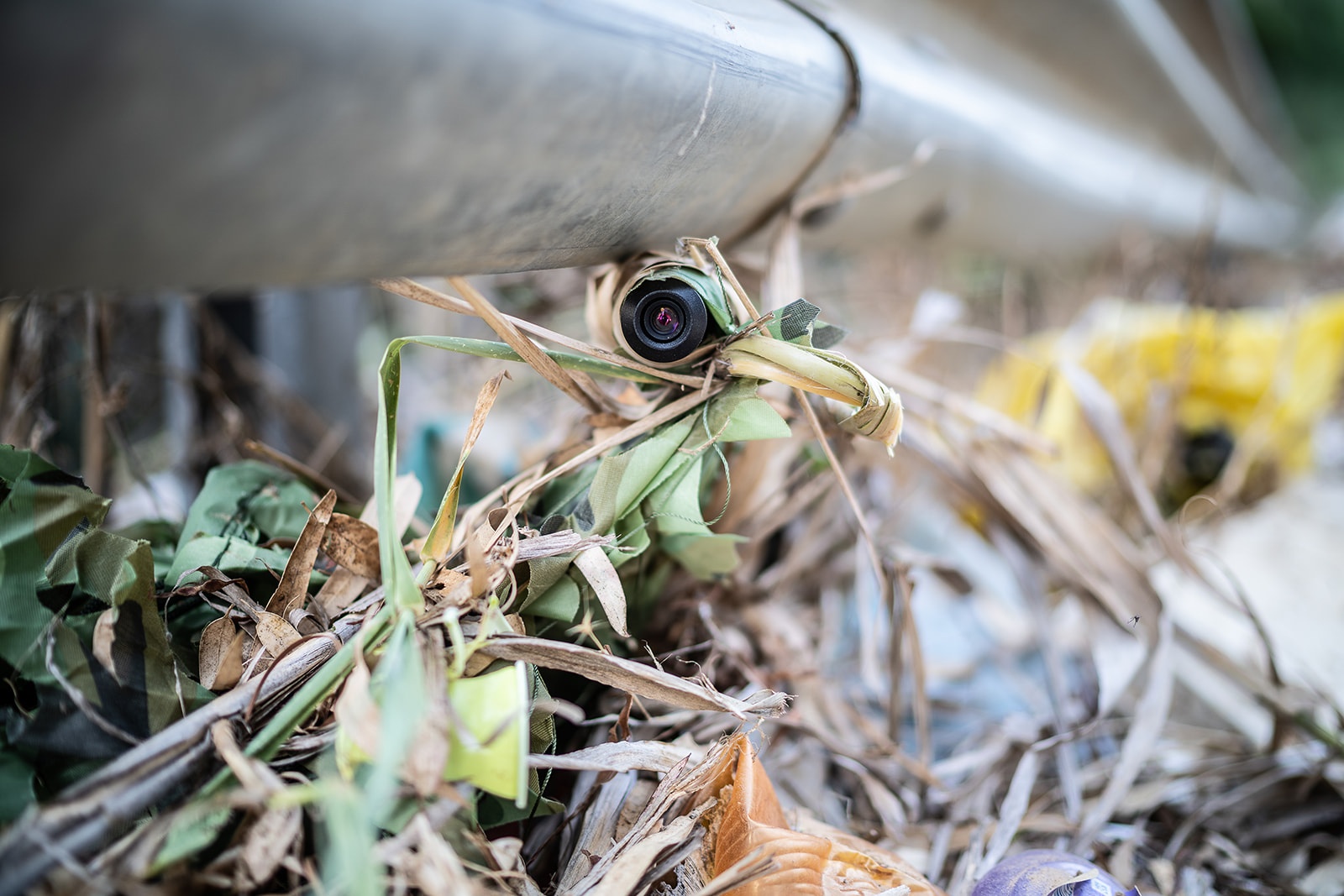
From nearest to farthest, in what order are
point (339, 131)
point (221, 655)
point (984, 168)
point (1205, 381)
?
point (339, 131), point (221, 655), point (984, 168), point (1205, 381)

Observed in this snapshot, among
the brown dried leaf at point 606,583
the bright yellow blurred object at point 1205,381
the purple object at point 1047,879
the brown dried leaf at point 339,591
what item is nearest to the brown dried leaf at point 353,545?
the brown dried leaf at point 339,591

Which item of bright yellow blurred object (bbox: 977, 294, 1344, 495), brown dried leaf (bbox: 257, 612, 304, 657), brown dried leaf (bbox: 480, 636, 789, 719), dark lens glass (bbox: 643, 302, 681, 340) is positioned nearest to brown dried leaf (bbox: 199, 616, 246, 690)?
brown dried leaf (bbox: 257, 612, 304, 657)

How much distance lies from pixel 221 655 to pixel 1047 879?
14.8 inches

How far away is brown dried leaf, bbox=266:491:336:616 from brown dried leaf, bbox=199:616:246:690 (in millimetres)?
23

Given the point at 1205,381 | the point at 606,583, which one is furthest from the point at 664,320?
the point at 1205,381

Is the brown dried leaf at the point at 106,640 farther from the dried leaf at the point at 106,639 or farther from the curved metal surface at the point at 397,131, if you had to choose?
the curved metal surface at the point at 397,131

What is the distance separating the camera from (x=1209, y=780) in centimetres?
53

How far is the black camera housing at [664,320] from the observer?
378 mm

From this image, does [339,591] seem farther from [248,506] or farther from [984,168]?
[984,168]

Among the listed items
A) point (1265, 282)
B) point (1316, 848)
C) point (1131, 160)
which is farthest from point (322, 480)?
point (1265, 282)

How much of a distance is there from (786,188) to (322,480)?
34cm

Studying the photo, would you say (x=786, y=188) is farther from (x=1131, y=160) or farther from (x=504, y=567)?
(x=1131, y=160)

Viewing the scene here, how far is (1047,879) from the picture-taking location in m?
0.37

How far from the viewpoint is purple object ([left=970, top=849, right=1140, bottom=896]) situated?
0.36 meters
